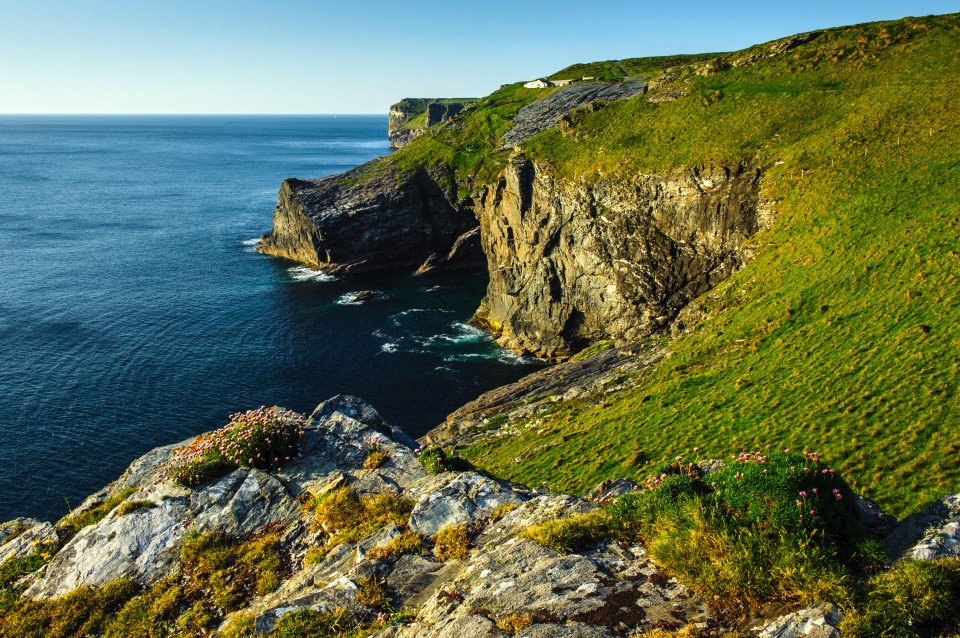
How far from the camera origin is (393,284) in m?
109

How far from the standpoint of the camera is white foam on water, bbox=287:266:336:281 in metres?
110

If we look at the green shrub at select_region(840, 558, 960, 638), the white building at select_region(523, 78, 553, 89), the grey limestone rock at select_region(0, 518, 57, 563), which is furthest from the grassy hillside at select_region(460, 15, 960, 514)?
the white building at select_region(523, 78, 553, 89)

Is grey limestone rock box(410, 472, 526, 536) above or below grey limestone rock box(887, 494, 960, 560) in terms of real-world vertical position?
below

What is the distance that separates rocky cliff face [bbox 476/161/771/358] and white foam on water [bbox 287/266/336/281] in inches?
1563

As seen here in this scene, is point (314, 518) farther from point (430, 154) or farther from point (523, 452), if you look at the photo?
point (430, 154)

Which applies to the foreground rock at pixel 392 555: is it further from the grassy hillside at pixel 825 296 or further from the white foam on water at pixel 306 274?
the white foam on water at pixel 306 274

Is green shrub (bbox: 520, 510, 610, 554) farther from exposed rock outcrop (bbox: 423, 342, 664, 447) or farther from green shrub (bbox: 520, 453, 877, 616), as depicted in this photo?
exposed rock outcrop (bbox: 423, 342, 664, 447)

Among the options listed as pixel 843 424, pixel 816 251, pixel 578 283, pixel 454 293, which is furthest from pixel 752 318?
pixel 454 293

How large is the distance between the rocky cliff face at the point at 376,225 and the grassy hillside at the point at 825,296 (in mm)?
48768

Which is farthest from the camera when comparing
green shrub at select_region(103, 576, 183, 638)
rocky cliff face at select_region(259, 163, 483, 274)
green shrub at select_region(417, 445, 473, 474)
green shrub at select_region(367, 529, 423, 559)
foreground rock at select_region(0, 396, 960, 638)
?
rocky cliff face at select_region(259, 163, 483, 274)

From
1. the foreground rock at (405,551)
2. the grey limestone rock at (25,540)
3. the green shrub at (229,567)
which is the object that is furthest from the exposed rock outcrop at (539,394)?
the green shrub at (229,567)

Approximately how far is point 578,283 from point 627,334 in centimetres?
1144

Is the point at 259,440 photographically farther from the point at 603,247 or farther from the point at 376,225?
the point at 376,225

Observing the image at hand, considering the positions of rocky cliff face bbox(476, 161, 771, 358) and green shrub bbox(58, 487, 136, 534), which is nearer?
green shrub bbox(58, 487, 136, 534)
